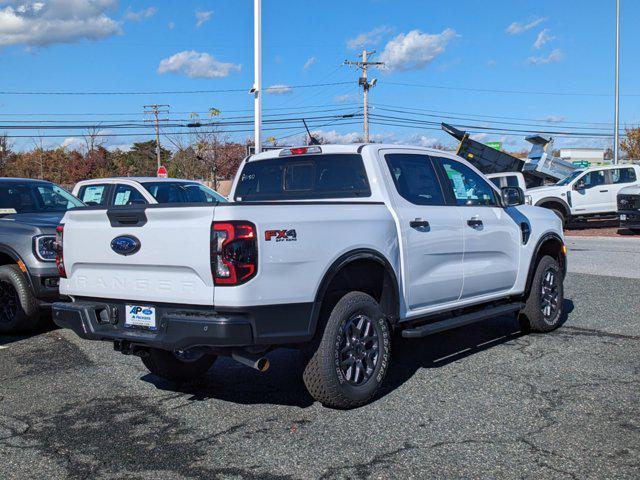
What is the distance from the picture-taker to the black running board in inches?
216

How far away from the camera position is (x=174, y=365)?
566 centimetres

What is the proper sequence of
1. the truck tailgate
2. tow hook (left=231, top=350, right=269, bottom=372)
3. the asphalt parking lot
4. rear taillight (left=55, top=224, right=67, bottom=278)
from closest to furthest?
1. the asphalt parking lot
2. the truck tailgate
3. tow hook (left=231, top=350, right=269, bottom=372)
4. rear taillight (left=55, top=224, right=67, bottom=278)

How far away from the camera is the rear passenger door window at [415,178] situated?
5.78 m

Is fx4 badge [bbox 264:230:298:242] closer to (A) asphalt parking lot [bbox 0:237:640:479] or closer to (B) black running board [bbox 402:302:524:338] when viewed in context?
(A) asphalt parking lot [bbox 0:237:640:479]

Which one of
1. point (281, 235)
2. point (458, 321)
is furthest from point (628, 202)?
point (281, 235)

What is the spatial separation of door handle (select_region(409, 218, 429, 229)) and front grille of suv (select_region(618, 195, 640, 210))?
1714 cm

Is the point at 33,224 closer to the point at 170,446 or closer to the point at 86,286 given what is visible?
the point at 86,286

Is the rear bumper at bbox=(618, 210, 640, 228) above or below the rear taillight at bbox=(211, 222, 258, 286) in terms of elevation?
below

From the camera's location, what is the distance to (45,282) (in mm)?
7453

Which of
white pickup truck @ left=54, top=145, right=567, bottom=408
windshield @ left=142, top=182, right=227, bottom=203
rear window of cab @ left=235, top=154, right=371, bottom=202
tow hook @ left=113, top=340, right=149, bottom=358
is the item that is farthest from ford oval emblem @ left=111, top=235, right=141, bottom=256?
windshield @ left=142, top=182, right=227, bottom=203

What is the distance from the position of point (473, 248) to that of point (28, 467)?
158 inches

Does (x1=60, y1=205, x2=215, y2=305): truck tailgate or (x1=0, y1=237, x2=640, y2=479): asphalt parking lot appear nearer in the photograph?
(x1=0, y1=237, x2=640, y2=479): asphalt parking lot

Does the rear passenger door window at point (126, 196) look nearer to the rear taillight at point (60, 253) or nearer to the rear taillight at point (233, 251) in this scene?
the rear taillight at point (60, 253)

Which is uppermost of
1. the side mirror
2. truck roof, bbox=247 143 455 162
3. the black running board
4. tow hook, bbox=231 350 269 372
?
truck roof, bbox=247 143 455 162
